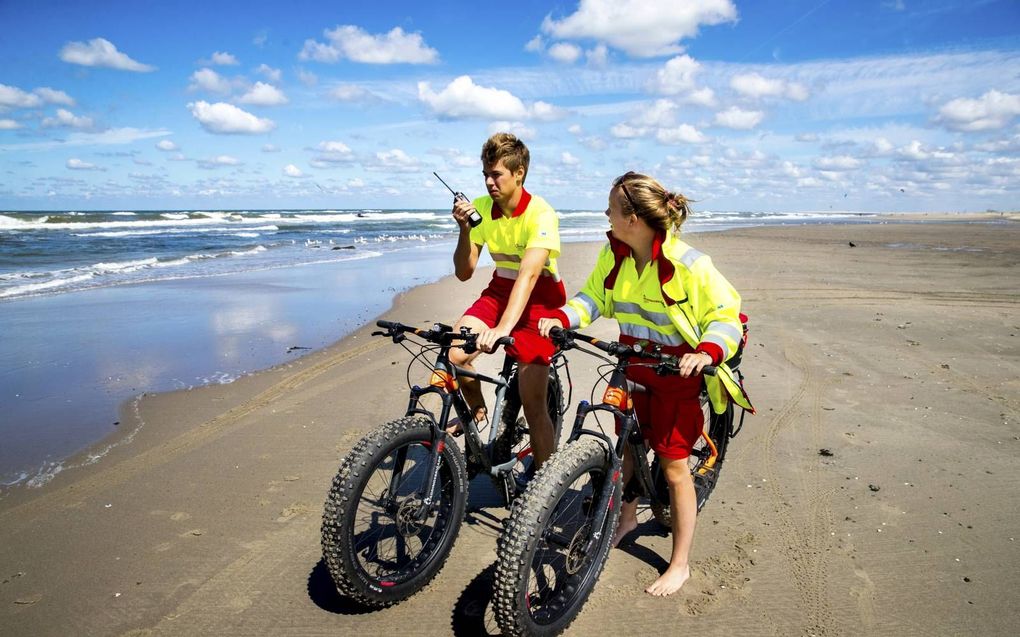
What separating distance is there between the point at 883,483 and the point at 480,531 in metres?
2.96

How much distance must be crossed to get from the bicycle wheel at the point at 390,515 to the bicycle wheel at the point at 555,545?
22.6 inches

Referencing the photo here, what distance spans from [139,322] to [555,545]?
9071 mm

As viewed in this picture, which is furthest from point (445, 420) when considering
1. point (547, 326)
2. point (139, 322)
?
point (139, 322)

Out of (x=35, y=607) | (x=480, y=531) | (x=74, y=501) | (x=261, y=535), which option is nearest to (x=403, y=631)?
(x=480, y=531)

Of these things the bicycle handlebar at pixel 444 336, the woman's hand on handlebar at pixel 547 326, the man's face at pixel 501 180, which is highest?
the man's face at pixel 501 180

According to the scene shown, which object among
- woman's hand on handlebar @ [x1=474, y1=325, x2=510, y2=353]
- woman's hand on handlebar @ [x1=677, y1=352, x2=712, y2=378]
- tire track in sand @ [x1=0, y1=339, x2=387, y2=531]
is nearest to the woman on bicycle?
woman's hand on handlebar @ [x1=677, y1=352, x2=712, y2=378]

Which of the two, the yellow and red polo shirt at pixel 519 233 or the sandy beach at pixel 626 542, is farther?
the yellow and red polo shirt at pixel 519 233

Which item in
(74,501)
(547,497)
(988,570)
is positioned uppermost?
(547,497)

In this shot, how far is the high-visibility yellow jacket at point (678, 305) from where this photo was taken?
9.28ft

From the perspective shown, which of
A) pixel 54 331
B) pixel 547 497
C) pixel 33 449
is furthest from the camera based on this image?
pixel 54 331

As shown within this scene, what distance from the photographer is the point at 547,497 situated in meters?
2.61

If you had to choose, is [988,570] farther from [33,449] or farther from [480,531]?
[33,449]

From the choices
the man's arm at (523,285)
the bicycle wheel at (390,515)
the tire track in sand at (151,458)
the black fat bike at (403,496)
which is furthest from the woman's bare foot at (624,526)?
the tire track in sand at (151,458)

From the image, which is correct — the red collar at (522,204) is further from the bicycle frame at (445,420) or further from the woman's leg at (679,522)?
the woman's leg at (679,522)
